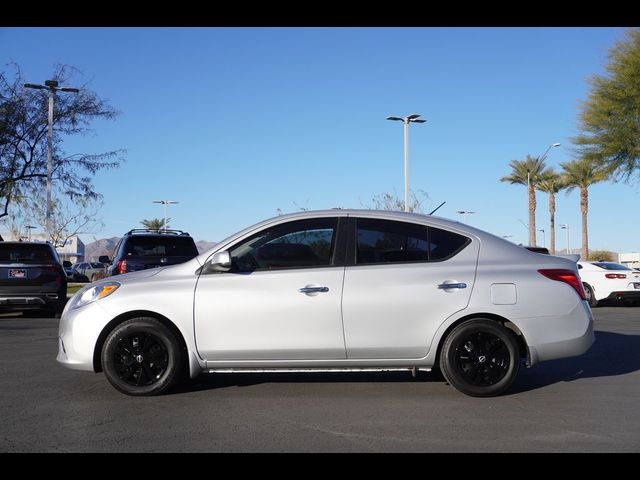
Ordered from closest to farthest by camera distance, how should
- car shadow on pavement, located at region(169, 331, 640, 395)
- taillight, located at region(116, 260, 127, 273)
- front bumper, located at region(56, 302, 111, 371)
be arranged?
front bumper, located at region(56, 302, 111, 371), car shadow on pavement, located at region(169, 331, 640, 395), taillight, located at region(116, 260, 127, 273)

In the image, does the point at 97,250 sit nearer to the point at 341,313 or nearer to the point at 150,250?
the point at 150,250

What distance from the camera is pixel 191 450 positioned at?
4828mm

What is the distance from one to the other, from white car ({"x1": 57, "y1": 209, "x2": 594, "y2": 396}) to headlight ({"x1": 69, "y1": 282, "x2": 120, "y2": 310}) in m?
0.02

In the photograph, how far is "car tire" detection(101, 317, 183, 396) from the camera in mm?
6441

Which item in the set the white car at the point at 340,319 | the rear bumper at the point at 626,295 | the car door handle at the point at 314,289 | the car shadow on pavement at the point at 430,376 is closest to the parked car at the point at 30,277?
the car shadow on pavement at the point at 430,376

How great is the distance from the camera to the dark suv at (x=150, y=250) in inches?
513

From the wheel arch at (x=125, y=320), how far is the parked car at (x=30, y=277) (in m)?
8.90

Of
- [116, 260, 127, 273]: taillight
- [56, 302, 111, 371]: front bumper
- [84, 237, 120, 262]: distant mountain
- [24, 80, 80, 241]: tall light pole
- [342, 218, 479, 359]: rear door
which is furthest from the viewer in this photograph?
[84, 237, 120, 262]: distant mountain

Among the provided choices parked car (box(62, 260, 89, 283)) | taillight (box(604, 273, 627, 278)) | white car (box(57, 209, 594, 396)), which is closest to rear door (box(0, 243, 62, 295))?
white car (box(57, 209, 594, 396))

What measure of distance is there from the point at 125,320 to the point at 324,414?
2095mm

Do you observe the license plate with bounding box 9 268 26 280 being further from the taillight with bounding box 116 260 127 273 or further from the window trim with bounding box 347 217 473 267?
the window trim with bounding box 347 217 473 267
